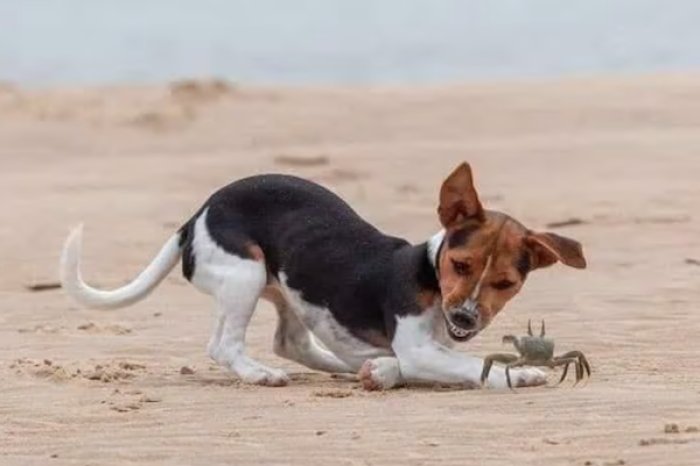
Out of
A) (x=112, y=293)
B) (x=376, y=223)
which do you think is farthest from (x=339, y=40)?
(x=112, y=293)

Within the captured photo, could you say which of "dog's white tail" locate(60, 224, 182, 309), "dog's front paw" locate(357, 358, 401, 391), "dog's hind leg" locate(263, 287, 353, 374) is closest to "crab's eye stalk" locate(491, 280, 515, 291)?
"dog's front paw" locate(357, 358, 401, 391)

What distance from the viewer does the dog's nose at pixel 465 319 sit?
26.7 ft

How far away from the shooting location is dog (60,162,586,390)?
8.30 meters

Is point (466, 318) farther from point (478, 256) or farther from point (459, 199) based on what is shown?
point (459, 199)

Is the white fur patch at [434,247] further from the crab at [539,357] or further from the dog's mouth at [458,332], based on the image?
the crab at [539,357]

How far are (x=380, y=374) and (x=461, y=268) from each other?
651 mm

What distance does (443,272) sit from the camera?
8312 mm

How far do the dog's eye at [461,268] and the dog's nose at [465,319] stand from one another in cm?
16

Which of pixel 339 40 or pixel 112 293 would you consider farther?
pixel 339 40

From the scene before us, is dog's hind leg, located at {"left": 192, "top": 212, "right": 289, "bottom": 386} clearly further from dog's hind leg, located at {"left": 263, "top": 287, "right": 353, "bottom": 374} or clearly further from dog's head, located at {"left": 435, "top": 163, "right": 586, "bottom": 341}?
dog's head, located at {"left": 435, "top": 163, "right": 586, "bottom": 341}

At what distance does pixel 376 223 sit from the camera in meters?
15.8

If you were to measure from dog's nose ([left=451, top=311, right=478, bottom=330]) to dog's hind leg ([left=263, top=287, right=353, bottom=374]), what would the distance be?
1358 millimetres

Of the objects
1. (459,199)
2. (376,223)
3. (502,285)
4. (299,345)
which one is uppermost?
(459,199)

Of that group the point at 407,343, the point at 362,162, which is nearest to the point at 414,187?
the point at 362,162
